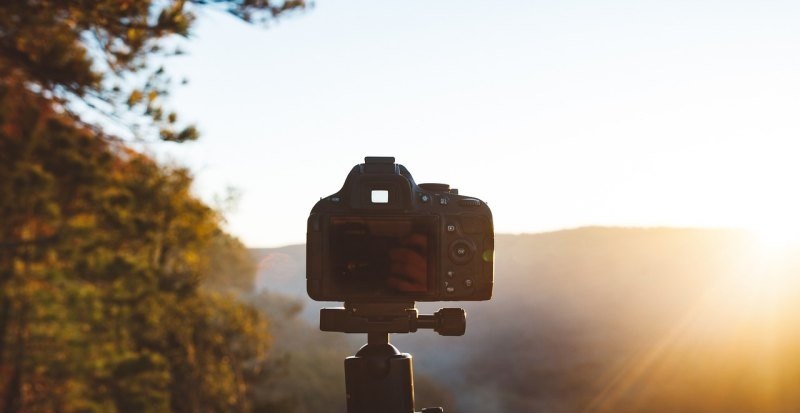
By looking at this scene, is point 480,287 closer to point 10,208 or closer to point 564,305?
point 10,208

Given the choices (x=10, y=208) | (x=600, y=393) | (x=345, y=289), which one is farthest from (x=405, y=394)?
(x=600, y=393)

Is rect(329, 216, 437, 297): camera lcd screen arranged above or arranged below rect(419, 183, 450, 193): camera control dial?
below

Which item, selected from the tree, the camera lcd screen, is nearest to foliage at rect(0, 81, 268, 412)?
the tree

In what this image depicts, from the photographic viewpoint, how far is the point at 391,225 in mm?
4121

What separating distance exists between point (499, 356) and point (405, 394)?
67.4m

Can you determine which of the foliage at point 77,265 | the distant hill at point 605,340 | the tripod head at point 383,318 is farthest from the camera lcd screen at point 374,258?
the distant hill at point 605,340

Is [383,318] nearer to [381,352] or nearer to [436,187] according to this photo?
[381,352]

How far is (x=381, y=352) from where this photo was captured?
4270 mm

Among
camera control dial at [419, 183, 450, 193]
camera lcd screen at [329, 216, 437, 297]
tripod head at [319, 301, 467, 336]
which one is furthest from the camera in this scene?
camera control dial at [419, 183, 450, 193]

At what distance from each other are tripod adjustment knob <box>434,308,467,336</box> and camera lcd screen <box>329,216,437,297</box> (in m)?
0.23

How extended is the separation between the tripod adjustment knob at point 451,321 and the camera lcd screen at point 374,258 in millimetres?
234

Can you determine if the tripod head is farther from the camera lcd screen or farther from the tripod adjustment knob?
the camera lcd screen

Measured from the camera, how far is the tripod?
4172 mm

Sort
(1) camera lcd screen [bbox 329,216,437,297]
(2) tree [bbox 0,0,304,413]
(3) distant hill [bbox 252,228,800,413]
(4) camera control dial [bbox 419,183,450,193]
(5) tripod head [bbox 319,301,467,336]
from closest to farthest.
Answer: (1) camera lcd screen [bbox 329,216,437,297] < (5) tripod head [bbox 319,301,467,336] < (4) camera control dial [bbox 419,183,450,193] < (2) tree [bbox 0,0,304,413] < (3) distant hill [bbox 252,228,800,413]
